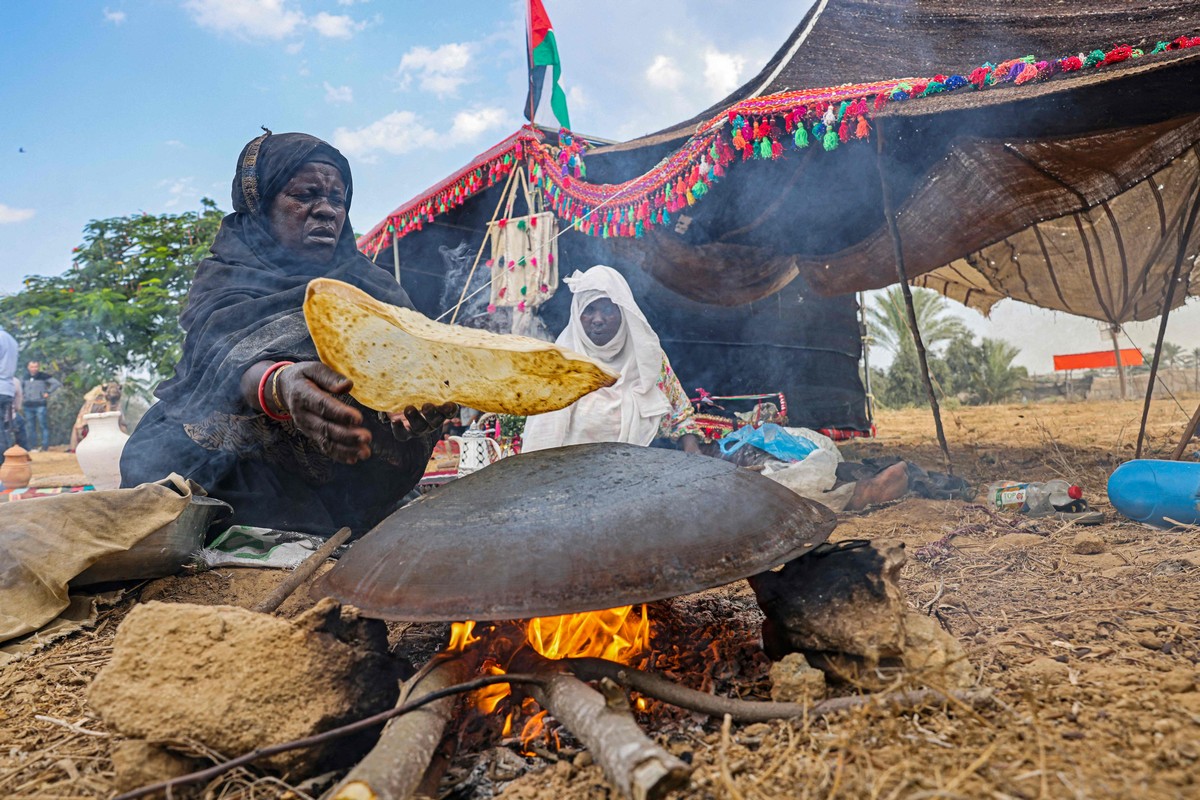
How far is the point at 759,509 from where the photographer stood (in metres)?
1.64

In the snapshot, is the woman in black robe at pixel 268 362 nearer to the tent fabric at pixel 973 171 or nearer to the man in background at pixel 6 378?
the tent fabric at pixel 973 171

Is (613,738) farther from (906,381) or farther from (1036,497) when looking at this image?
(906,381)

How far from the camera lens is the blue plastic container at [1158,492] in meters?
2.83

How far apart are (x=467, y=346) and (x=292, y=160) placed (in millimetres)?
1517

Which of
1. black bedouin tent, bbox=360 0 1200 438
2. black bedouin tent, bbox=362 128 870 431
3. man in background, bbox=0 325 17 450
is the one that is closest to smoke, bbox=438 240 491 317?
black bedouin tent, bbox=362 128 870 431

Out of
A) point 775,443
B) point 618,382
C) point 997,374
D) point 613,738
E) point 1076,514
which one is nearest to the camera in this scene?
point 613,738

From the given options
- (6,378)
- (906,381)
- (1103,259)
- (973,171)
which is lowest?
(6,378)

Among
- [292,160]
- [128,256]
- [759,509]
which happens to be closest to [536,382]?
[759,509]

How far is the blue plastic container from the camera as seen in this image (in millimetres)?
2830

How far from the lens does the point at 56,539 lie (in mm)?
2055

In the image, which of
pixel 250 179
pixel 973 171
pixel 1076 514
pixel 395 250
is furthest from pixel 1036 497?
pixel 395 250

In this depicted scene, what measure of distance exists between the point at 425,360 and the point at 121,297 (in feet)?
44.6

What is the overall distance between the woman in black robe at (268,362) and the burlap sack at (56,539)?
36 cm

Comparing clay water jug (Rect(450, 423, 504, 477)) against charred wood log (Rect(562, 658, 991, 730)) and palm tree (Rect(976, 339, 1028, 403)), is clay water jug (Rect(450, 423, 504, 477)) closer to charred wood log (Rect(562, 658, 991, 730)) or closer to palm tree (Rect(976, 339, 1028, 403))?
charred wood log (Rect(562, 658, 991, 730))
